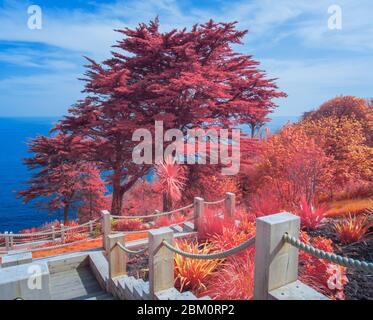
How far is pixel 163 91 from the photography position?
9516 millimetres

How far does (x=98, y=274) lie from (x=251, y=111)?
27.1 ft

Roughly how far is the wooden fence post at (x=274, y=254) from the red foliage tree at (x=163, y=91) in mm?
8071

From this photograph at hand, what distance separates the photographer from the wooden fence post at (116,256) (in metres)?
4.36

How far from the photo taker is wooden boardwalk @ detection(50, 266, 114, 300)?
4727 millimetres

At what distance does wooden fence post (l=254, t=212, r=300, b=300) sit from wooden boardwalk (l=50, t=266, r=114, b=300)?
11.2 feet

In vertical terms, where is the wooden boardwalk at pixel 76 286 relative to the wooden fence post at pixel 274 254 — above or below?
below

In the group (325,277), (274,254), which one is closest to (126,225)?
(325,277)

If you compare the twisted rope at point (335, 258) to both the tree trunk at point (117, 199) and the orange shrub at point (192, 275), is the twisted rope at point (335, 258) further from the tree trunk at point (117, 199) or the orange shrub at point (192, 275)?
the tree trunk at point (117, 199)

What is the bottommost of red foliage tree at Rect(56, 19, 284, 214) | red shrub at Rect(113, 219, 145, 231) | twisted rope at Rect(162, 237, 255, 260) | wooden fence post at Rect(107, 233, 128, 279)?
red shrub at Rect(113, 219, 145, 231)

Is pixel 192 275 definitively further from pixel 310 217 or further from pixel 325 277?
pixel 310 217

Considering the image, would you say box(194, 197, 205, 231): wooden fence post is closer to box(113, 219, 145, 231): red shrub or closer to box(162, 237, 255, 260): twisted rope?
box(162, 237, 255, 260): twisted rope

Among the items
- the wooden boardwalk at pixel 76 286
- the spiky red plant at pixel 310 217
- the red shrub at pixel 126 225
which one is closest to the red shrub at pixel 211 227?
the spiky red plant at pixel 310 217

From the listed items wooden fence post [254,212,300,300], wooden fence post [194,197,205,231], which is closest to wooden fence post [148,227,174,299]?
wooden fence post [254,212,300,300]

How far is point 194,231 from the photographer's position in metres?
6.45
